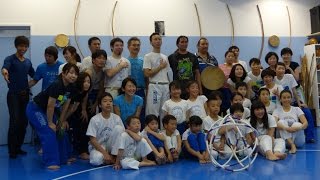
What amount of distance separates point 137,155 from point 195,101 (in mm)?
1195

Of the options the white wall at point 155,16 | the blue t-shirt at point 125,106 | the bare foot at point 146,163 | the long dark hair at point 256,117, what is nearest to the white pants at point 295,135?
the long dark hair at point 256,117

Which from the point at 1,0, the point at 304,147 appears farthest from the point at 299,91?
the point at 1,0

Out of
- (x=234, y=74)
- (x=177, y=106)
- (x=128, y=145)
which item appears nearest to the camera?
(x=128, y=145)

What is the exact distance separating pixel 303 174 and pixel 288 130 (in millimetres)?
1426

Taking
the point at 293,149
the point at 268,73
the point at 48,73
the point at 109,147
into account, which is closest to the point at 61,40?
the point at 48,73

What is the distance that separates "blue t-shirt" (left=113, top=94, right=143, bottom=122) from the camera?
5.01 meters

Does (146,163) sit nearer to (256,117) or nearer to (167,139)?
(167,139)

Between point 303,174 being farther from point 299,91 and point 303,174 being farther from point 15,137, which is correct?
point 15,137

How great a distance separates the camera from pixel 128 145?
457cm

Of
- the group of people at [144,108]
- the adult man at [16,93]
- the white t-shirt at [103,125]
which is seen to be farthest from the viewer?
the adult man at [16,93]

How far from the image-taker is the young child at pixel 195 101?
514 cm

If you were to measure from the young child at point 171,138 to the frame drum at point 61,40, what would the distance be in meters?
3.34

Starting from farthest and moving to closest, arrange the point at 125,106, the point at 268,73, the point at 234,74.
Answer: the point at 234,74 < the point at 268,73 < the point at 125,106

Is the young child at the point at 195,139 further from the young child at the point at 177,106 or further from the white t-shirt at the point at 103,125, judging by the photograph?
the white t-shirt at the point at 103,125
